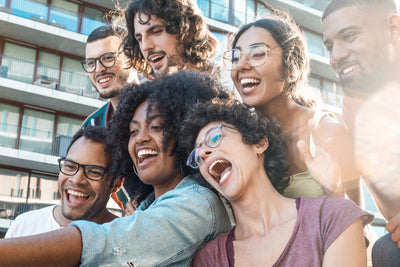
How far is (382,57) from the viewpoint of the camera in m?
2.29

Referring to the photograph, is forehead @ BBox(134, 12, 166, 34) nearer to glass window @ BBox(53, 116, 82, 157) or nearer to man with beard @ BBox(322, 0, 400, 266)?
man with beard @ BBox(322, 0, 400, 266)

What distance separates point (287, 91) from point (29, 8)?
14.1 m

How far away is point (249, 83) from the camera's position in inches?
103

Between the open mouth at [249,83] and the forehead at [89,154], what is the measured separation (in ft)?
3.22

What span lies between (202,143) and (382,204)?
890mm

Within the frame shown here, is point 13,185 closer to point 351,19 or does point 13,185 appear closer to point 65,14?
point 65,14

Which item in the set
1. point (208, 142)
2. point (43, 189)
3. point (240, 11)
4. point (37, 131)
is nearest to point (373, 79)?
point (208, 142)

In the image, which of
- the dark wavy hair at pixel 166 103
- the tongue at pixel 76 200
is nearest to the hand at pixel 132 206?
the dark wavy hair at pixel 166 103

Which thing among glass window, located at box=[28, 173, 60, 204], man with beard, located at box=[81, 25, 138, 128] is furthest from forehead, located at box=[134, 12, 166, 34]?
glass window, located at box=[28, 173, 60, 204]

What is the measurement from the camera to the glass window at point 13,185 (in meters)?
13.8

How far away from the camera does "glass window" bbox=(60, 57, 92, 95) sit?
49.4ft

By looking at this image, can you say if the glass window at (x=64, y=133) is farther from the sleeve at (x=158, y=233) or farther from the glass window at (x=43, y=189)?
the sleeve at (x=158, y=233)

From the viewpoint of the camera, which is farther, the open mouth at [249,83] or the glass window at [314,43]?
the glass window at [314,43]

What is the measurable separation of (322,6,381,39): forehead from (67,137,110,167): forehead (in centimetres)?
150
